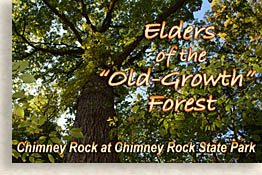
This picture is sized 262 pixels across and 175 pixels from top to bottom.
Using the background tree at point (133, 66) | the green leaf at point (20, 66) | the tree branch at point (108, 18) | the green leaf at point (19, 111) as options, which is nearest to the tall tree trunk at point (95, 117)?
the background tree at point (133, 66)

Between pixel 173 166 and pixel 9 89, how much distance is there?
2.40 meters

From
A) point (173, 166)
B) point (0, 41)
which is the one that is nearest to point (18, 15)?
point (0, 41)

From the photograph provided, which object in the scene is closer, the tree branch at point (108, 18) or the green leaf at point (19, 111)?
the green leaf at point (19, 111)

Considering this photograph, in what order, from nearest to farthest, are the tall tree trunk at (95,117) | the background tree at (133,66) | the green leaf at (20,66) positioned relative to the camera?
1. the green leaf at (20,66)
2. the background tree at (133,66)
3. the tall tree trunk at (95,117)

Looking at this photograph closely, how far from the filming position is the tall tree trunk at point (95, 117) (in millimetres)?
3170

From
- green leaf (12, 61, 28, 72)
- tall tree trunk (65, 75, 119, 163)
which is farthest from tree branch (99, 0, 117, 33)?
green leaf (12, 61, 28, 72)

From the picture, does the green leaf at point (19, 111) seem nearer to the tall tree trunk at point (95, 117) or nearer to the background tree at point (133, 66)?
the background tree at point (133, 66)

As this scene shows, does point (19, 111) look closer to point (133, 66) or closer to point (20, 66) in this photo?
point (20, 66)

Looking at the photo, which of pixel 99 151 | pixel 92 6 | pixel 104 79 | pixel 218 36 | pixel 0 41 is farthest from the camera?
pixel 92 6

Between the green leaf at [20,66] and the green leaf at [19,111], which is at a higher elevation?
the green leaf at [20,66]

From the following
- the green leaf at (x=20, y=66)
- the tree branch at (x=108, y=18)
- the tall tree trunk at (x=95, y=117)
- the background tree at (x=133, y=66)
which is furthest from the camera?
the tree branch at (x=108, y=18)

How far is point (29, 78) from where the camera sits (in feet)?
4.06

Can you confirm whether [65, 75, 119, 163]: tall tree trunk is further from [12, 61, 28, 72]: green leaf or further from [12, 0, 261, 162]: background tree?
[12, 61, 28, 72]: green leaf

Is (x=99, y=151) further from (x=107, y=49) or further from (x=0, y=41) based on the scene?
(x=0, y=41)
